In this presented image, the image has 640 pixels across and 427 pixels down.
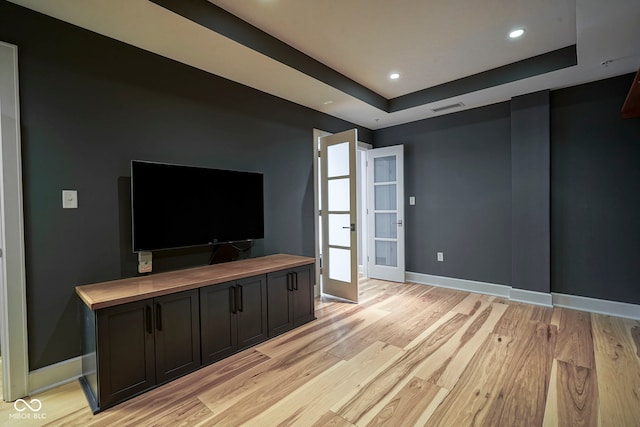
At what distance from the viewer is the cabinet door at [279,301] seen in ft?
9.04

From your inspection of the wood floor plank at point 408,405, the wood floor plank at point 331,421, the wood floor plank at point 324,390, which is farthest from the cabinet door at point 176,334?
the wood floor plank at point 408,405

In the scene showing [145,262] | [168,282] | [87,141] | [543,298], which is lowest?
[543,298]

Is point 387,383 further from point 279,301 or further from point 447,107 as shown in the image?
point 447,107

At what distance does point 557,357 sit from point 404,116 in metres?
Result: 3.36

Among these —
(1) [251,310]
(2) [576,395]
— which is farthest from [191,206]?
(2) [576,395]

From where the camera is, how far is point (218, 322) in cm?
235

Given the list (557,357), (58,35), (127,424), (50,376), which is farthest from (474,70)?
(50,376)

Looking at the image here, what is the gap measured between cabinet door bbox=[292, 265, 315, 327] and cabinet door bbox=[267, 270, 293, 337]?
65 mm

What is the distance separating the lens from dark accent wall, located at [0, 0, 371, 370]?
197 cm

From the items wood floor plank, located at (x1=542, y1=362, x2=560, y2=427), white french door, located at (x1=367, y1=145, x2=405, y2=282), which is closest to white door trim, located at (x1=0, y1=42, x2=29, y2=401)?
wood floor plank, located at (x1=542, y1=362, x2=560, y2=427)

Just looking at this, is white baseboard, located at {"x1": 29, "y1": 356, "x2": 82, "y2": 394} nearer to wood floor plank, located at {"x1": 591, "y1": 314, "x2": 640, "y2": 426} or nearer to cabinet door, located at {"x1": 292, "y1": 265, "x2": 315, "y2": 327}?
cabinet door, located at {"x1": 292, "y1": 265, "x2": 315, "y2": 327}

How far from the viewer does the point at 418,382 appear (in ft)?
6.72

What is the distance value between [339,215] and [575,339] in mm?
2607

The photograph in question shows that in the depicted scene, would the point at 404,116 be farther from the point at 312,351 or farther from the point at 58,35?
the point at 58,35
